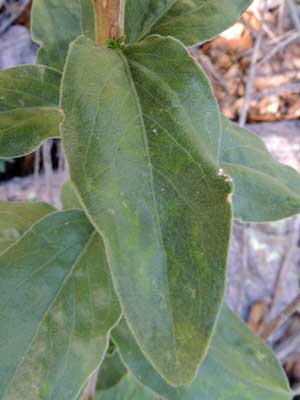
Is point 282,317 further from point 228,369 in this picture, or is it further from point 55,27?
point 55,27

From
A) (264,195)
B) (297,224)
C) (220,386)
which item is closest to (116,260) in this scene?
(264,195)

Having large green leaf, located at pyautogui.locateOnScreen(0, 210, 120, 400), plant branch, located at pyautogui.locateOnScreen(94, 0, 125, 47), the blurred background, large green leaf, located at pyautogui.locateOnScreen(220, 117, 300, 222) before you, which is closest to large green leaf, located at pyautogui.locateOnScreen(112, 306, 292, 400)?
large green leaf, located at pyautogui.locateOnScreen(0, 210, 120, 400)

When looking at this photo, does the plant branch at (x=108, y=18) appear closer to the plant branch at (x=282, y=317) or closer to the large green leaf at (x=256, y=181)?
the large green leaf at (x=256, y=181)

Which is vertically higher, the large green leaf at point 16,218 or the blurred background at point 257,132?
the large green leaf at point 16,218

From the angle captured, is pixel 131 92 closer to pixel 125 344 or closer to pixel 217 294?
pixel 217 294

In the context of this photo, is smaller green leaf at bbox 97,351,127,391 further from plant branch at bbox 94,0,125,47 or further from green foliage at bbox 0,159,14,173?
green foliage at bbox 0,159,14,173

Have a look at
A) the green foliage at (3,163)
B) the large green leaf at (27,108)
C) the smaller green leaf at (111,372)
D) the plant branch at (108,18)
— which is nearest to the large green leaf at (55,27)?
the large green leaf at (27,108)
